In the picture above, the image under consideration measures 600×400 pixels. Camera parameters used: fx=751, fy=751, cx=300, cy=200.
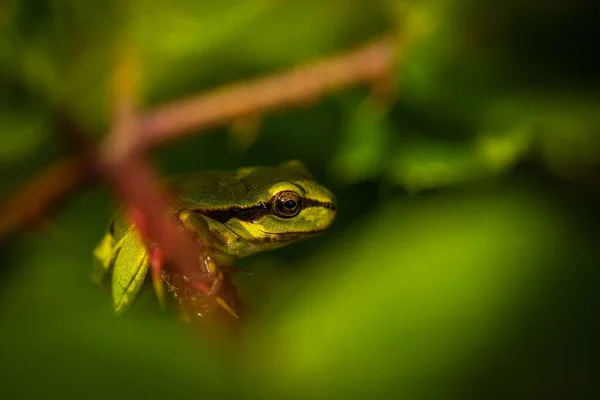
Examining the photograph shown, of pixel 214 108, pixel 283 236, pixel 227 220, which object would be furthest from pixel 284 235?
pixel 214 108

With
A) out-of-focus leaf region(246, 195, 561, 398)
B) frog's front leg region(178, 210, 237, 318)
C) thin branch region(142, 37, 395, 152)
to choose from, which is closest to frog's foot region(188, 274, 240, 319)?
frog's front leg region(178, 210, 237, 318)

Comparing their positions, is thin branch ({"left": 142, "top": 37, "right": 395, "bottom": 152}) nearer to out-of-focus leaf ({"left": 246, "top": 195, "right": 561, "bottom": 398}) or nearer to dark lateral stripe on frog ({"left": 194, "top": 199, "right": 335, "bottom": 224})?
out-of-focus leaf ({"left": 246, "top": 195, "right": 561, "bottom": 398})

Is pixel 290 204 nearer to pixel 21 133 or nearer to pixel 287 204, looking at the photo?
pixel 287 204

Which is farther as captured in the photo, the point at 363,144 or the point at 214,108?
the point at 363,144

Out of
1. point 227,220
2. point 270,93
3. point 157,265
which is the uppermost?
point 270,93

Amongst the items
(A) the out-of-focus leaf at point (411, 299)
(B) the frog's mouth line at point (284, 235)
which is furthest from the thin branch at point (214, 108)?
(B) the frog's mouth line at point (284, 235)

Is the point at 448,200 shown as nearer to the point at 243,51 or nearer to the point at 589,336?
the point at 589,336
